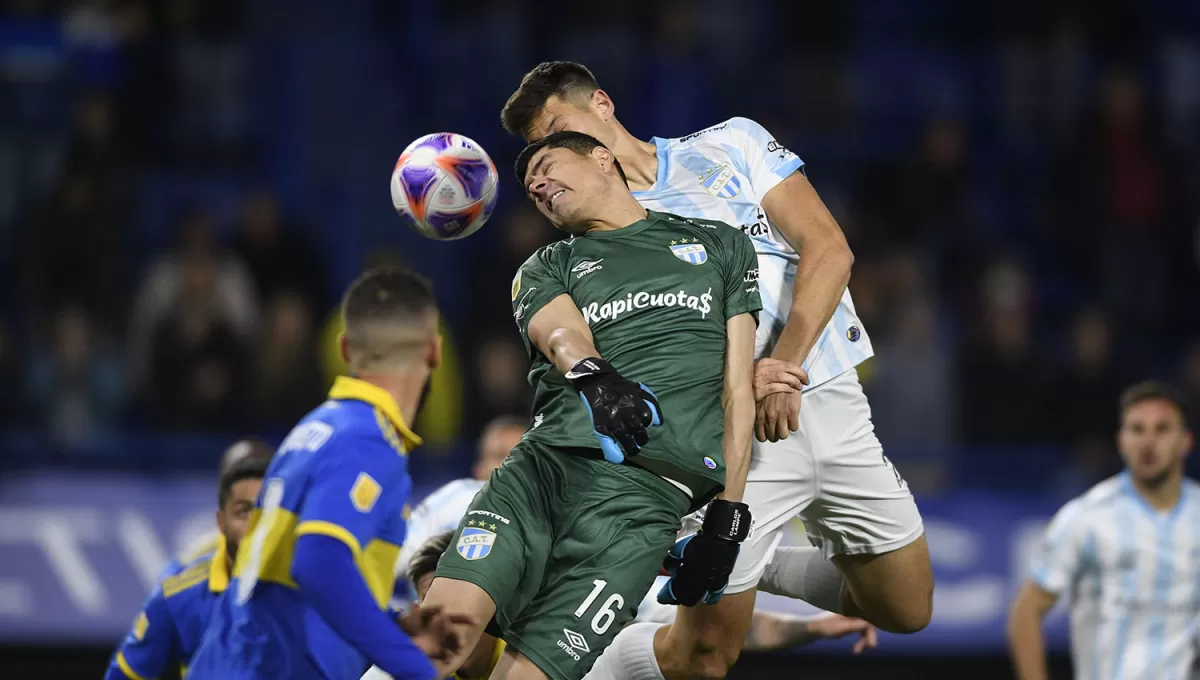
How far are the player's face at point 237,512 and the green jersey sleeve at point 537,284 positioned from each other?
1183 mm

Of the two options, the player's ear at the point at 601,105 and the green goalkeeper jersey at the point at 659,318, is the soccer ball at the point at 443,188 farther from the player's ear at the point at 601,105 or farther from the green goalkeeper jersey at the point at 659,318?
the green goalkeeper jersey at the point at 659,318

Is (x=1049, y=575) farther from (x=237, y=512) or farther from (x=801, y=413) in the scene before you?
(x=237, y=512)

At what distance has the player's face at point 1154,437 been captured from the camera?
6.98 m

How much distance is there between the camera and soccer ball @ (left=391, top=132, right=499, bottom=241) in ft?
17.6

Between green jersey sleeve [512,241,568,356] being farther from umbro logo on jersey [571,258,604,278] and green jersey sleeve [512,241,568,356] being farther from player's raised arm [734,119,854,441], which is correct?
player's raised arm [734,119,854,441]

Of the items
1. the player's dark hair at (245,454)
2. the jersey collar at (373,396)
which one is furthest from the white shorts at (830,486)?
the player's dark hair at (245,454)

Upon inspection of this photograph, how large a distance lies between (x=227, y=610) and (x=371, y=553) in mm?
465

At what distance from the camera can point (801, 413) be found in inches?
210

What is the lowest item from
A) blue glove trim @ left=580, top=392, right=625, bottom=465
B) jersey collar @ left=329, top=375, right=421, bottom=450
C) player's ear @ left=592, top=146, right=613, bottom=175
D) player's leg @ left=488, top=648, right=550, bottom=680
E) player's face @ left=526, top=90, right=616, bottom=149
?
player's leg @ left=488, top=648, right=550, bottom=680

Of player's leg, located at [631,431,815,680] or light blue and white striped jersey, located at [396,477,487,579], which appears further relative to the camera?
light blue and white striped jersey, located at [396,477,487,579]

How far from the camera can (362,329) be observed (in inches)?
181

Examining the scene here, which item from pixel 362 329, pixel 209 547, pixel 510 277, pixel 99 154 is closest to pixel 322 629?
pixel 362 329

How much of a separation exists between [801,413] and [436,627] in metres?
1.67

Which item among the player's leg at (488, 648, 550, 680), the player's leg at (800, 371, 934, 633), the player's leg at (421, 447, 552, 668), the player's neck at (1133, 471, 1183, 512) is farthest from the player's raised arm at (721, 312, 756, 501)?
the player's neck at (1133, 471, 1183, 512)
